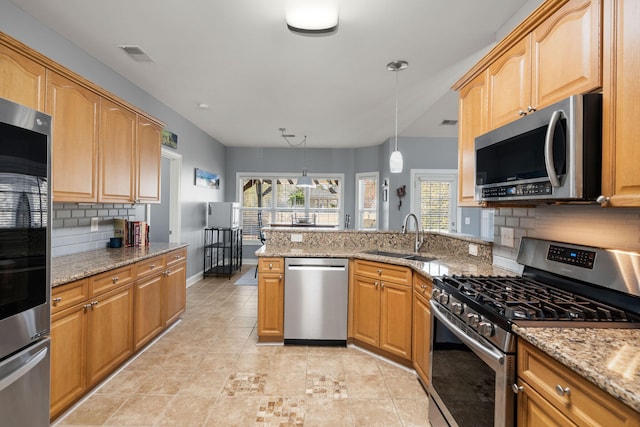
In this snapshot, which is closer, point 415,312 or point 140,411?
point 140,411

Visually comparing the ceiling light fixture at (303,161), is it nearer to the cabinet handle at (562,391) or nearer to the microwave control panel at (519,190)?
the microwave control panel at (519,190)

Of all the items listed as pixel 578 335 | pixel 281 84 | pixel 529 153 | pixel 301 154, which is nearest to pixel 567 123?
pixel 529 153

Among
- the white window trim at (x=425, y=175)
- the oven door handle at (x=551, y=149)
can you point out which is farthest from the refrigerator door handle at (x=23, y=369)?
the white window trim at (x=425, y=175)

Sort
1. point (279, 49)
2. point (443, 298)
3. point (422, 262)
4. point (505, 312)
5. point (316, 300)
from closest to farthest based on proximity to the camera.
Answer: point (505, 312)
point (443, 298)
point (422, 262)
point (279, 49)
point (316, 300)

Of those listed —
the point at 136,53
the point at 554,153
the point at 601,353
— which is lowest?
the point at 601,353

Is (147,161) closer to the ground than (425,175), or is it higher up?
closer to the ground

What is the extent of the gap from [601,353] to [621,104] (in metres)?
0.88

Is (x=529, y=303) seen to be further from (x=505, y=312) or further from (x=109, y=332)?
(x=109, y=332)

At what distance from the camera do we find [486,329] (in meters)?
1.38

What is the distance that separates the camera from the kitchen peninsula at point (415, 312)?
3.02 ft

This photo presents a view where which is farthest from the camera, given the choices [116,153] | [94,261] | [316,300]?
[316,300]

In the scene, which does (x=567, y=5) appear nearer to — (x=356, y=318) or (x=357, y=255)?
(x=357, y=255)

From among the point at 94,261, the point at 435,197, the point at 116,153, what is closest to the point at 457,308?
the point at 94,261

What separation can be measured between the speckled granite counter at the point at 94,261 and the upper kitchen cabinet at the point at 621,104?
2678mm
